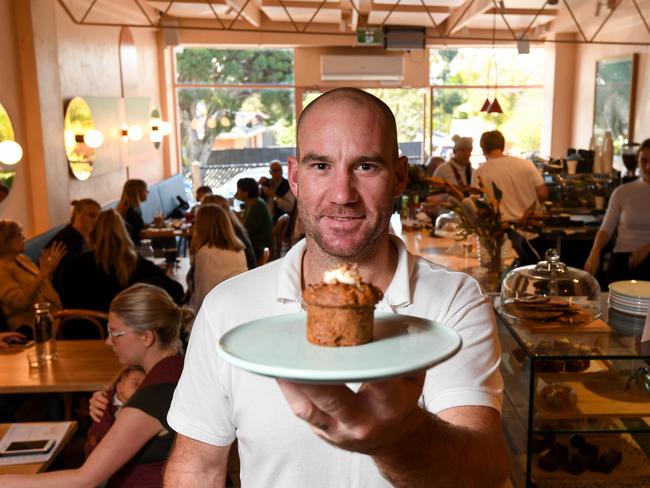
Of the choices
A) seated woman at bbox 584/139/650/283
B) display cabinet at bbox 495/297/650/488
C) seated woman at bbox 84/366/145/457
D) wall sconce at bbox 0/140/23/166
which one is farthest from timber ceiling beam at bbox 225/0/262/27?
display cabinet at bbox 495/297/650/488

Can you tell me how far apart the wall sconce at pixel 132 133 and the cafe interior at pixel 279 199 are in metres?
0.07

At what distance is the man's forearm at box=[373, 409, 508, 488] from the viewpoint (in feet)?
3.62

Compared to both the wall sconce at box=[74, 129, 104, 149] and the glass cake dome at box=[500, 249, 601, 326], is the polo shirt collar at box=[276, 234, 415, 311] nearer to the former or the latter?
the glass cake dome at box=[500, 249, 601, 326]

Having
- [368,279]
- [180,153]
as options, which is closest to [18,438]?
[368,279]

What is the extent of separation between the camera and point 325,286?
117 cm

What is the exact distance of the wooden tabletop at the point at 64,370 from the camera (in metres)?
3.53

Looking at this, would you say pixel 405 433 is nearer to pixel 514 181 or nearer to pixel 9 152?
pixel 514 181

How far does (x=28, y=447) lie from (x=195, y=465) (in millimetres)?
1662

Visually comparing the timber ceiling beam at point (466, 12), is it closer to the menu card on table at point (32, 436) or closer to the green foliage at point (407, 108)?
the green foliage at point (407, 108)

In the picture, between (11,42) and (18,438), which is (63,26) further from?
(18,438)

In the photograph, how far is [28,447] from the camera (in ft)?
9.59

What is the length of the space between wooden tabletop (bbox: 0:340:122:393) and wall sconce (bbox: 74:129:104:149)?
4486 millimetres

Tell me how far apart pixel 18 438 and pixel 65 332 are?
1.78 meters

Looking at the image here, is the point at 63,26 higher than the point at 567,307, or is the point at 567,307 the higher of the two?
the point at 63,26
